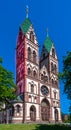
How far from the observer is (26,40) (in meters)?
66.6

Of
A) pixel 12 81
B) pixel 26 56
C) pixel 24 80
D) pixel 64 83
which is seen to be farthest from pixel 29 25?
pixel 64 83

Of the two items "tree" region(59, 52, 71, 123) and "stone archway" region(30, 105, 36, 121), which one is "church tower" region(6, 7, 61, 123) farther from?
"tree" region(59, 52, 71, 123)

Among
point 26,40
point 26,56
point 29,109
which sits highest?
point 26,40

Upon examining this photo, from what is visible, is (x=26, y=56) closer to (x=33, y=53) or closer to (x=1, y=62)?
(x=33, y=53)

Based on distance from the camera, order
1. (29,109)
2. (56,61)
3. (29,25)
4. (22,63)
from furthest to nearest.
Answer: (56,61), (29,25), (22,63), (29,109)

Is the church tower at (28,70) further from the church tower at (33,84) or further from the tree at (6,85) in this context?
the tree at (6,85)

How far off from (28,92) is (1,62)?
20.7 metres

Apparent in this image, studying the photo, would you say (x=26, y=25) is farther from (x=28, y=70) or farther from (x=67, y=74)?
(x=67, y=74)

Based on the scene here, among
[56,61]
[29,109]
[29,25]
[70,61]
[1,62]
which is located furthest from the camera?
[56,61]

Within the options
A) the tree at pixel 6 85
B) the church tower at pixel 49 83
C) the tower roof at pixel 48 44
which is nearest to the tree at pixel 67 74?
the tree at pixel 6 85

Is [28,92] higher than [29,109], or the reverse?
[28,92]

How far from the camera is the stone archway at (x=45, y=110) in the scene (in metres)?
64.2

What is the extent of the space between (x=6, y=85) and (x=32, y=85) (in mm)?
21070

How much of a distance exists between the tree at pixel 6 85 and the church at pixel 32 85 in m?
15.7
